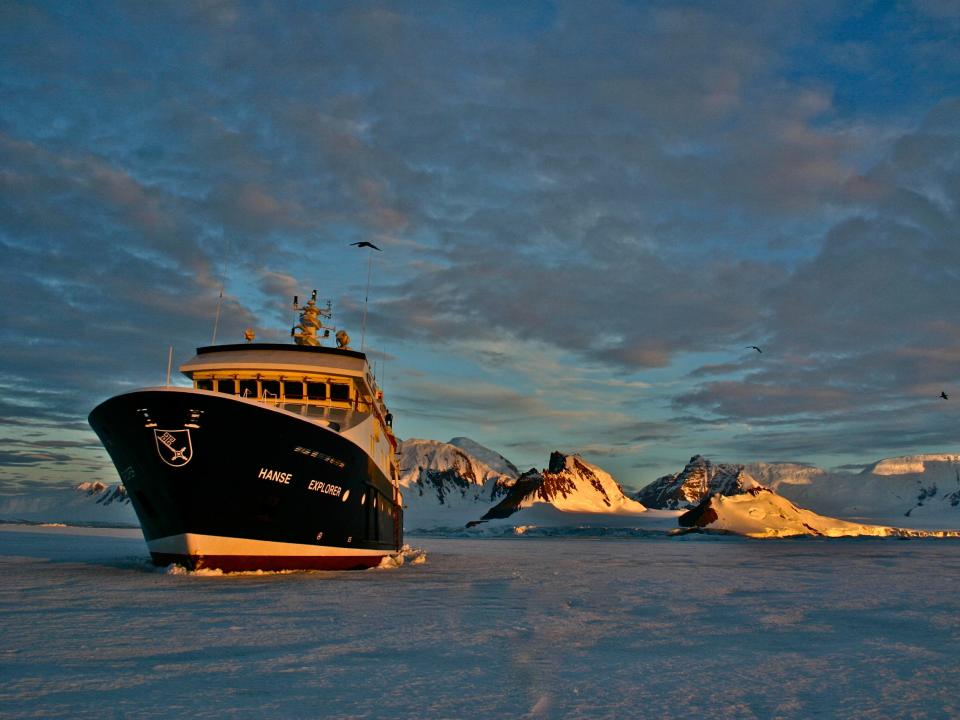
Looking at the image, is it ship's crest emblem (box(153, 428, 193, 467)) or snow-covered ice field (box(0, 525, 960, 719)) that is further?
ship's crest emblem (box(153, 428, 193, 467))

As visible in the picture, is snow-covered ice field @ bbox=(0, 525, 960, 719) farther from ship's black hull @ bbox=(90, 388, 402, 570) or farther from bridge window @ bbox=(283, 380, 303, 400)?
bridge window @ bbox=(283, 380, 303, 400)

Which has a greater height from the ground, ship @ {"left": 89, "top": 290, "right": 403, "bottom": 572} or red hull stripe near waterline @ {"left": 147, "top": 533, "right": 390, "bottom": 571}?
ship @ {"left": 89, "top": 290, "right": 403, "bottom": 572}

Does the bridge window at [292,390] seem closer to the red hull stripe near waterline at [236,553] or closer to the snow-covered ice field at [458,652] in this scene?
the red hull stripe near waterline at [236,553]

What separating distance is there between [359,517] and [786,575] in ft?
62.8

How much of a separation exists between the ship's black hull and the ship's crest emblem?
30 millimetres

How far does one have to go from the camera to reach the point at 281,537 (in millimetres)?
23281

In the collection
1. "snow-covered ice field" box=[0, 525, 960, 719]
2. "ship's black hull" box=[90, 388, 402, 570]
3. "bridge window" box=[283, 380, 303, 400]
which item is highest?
"bridge window" box=[283, 380, 303, 400]

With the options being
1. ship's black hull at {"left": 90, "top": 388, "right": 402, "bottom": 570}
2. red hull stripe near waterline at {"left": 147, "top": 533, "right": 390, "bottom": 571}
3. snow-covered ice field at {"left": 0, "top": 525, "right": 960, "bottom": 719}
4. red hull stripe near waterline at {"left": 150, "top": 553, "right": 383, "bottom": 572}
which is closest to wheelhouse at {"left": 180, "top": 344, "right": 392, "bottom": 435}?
ship's black hull at {"left": 90, "top": 388, "right": 402, "bottom": 570}

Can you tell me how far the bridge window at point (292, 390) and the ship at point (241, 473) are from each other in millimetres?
334

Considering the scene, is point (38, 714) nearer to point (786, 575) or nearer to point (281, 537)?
point (281, 537)

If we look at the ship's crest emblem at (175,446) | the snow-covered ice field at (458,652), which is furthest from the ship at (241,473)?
the snow-covered ice field at (458,652)

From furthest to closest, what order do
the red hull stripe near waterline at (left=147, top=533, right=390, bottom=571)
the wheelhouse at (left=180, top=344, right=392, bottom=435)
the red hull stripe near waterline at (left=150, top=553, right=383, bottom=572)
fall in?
1. the wheelhouse at (left=180, top=344, right=392, bottom=435)
2. the red hull stripe near waterline at (left=150, top=553, right=383, bottom=572)
3. the red hull stripe near waterline at (left=147, top=533, right=390, bottom=571)

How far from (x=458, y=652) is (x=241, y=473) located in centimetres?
1301

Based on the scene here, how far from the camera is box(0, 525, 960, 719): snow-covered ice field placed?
7.54 metres
